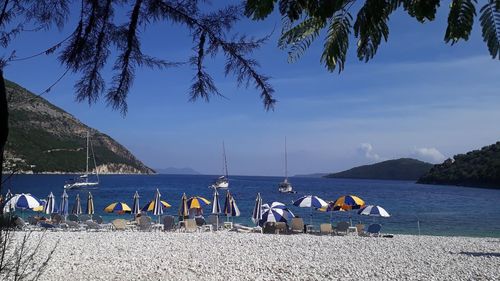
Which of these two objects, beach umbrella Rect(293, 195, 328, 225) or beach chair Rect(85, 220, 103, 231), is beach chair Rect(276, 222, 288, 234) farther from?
beach chair Rect(85, 220, 103, 231)

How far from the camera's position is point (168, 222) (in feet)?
65.3

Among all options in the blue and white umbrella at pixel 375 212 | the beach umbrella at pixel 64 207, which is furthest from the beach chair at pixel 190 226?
the beach umbrella at pixel 64 207

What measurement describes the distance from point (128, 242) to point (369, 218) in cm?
2153

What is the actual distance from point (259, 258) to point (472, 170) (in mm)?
109597

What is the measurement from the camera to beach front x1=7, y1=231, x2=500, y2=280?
32.3 feet

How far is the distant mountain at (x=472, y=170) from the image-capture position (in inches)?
3888

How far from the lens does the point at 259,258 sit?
39.2 ft

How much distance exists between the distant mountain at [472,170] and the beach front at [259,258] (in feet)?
299

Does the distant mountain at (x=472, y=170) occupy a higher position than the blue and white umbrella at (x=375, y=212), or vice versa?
the distant mountain at (x=472, y=170)

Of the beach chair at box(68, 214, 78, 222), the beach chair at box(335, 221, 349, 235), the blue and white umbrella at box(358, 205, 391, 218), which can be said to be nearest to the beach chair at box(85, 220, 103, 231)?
the beach chair at box(68, 214, 78, 222)

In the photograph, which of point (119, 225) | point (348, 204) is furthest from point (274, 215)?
point (119, 225)

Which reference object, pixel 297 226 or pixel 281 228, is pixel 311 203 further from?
pixel 281 228

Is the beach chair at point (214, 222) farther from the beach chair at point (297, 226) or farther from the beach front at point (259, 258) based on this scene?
the beach front at point (259, 258)

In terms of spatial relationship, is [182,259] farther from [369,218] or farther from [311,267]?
[369,218]
